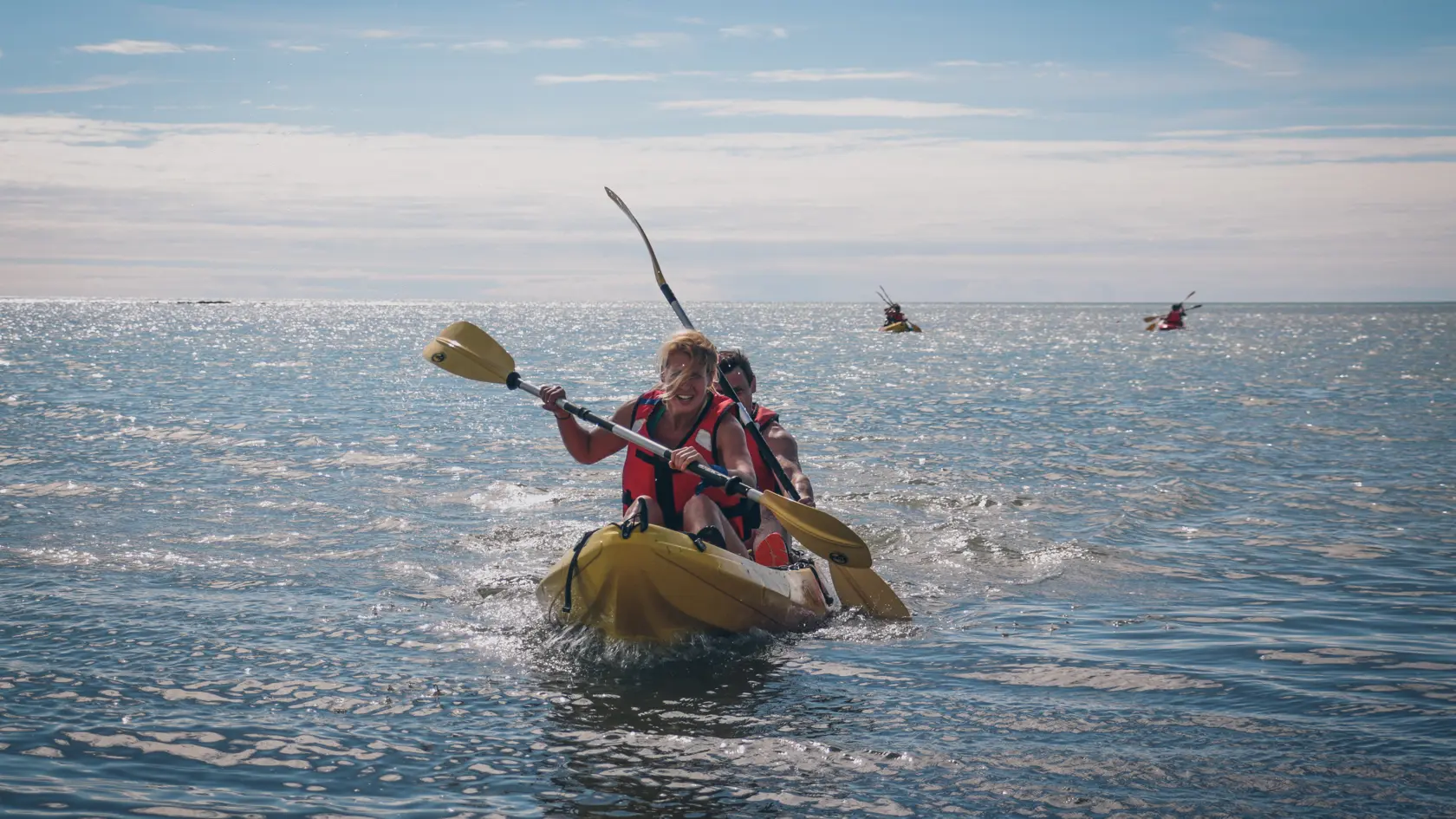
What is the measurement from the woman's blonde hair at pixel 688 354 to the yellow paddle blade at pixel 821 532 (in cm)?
88

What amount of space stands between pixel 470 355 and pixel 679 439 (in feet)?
6.40

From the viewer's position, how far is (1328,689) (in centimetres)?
656

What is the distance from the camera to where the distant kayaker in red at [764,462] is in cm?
826

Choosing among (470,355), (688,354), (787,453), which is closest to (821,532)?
(688,354)

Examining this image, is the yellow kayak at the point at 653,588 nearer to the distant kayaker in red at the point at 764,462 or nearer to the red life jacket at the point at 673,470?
the red life jacket at the point at 673,470

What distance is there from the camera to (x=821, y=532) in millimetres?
7605

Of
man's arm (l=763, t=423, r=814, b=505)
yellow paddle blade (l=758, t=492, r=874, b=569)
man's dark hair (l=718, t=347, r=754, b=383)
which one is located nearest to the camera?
yellow paddle blade (l=758, t=492, r=874, b=569)

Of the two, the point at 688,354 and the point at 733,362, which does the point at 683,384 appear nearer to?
the point at 688,354

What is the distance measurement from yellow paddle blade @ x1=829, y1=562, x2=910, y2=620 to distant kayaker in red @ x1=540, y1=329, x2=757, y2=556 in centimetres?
92

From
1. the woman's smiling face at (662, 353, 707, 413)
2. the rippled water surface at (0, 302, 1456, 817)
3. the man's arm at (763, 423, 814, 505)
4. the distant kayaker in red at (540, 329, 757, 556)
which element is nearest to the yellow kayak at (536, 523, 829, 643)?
the rippled water surface at (0, 302, 1456, 817)

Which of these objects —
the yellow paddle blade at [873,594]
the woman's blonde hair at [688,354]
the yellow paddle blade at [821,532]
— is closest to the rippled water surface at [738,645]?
the yellow paddle blade at [873,594]

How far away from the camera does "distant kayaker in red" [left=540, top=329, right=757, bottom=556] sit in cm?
738

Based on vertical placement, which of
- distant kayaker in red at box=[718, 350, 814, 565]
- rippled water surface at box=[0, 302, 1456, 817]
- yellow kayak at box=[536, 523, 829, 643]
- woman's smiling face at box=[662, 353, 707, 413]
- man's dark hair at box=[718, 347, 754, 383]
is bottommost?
rippled water surface at box=[0, 302, 1456, 817]

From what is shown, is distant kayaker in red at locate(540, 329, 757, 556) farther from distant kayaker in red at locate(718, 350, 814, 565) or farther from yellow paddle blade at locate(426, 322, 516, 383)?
yellow paddle blade at locate(426, 322, 516, 383)
